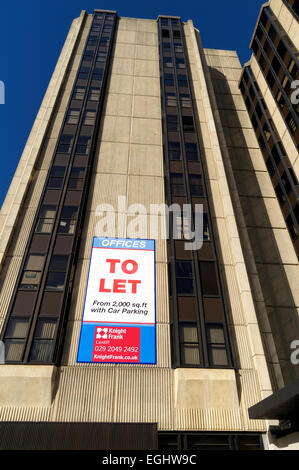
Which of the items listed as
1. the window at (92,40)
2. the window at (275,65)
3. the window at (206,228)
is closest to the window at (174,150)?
the window at (206,228)

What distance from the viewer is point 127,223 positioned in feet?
75.5

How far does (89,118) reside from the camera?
3069cm

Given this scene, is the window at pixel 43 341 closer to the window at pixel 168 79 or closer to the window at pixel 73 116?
the window at pixel 73 116

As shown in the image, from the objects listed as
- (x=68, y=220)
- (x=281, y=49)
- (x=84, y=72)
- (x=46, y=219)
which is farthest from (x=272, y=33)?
(x=46, y=219)

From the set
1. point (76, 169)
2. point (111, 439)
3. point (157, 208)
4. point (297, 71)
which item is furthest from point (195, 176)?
point (111, 439)

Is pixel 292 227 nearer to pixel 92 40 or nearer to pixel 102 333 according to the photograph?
pixel 102 333

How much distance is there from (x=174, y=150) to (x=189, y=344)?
18.0 m

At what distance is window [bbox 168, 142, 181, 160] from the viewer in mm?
28188

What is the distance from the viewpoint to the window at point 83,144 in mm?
27775

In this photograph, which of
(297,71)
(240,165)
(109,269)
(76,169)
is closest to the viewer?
(109,269)

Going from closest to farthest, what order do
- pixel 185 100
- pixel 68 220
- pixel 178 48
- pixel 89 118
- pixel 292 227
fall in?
pixel 68 220 → pixel 292 227 → pixel 89 118 → pixel 185 100 → pixel 178 48

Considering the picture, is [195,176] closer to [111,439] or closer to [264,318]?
[264,318]
